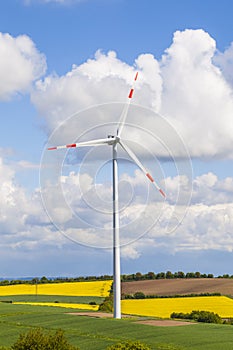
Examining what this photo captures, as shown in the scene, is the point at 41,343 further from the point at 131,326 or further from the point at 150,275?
the point at 150,275

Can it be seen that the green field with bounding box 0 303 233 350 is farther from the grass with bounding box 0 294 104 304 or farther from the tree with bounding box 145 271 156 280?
the tree with bounding box 145 271 156 280

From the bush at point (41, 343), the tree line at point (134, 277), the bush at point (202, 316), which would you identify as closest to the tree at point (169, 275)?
the tree line at point (134, 277)

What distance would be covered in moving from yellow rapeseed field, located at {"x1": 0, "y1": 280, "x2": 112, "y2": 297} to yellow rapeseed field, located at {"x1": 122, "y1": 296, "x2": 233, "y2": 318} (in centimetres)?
2344

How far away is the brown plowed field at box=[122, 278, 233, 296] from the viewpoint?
121 m

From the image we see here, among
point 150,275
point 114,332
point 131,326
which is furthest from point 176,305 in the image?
point 150,275

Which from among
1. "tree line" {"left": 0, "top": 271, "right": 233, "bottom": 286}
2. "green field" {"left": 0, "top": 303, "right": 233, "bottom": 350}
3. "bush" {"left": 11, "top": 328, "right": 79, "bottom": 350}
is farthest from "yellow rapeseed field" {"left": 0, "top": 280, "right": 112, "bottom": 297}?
"bush" {"left": 11, "top": 328, "right": 79, "bottom": 350}

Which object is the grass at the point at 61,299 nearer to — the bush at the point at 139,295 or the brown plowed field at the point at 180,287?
the bush at the point at 139,295

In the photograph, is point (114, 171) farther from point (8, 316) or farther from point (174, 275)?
point (174, 275)

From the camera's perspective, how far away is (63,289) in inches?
5837

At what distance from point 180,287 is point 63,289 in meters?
31.3

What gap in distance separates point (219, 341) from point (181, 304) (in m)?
51.2

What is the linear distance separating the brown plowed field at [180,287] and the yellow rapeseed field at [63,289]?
19.9 ft

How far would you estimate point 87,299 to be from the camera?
4813 inches

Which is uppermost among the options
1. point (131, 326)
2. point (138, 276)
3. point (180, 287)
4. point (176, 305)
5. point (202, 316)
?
point (138, 276)
